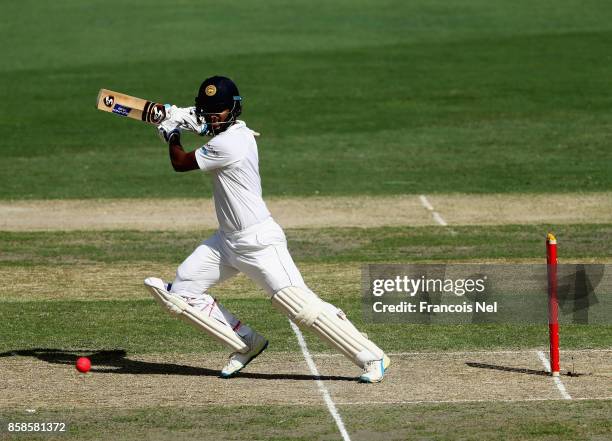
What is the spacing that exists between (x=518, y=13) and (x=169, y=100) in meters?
15.6

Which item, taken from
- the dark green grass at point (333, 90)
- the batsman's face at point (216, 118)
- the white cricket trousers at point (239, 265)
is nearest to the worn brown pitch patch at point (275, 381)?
the white cricket trousers at point (239, 265)

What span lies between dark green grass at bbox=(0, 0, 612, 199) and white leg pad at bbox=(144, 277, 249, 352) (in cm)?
1081

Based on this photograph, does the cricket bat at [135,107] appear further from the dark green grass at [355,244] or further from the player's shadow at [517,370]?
the dark green grass at [355,244]

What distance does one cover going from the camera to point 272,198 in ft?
66.8

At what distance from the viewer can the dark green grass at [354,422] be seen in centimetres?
856

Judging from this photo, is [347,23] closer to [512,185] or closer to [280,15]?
[280,15]

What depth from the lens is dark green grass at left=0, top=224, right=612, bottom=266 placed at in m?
15.6

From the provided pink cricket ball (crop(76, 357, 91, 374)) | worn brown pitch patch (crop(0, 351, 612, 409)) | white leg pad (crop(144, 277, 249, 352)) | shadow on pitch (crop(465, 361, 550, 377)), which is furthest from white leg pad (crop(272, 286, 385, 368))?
pink cricket ball (crop(76, 357, 91, 374))

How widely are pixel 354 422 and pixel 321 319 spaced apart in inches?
42.5

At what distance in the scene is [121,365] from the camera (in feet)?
34.9

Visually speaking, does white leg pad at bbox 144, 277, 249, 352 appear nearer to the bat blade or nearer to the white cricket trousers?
the white cricket trousers

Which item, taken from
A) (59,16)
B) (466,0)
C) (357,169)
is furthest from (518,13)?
(357,169)

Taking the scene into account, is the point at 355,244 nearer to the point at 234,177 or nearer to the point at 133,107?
the point at 133,107

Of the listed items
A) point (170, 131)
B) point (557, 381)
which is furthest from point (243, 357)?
point (557, 381)
